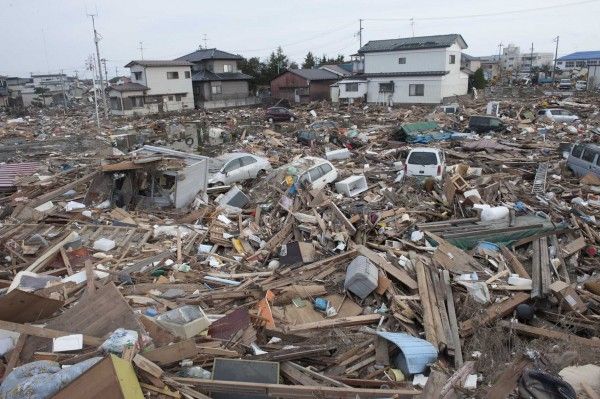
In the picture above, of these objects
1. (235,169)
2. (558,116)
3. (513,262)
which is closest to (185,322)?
(513,262)

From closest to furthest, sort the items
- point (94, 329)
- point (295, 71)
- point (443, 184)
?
1. point (94, 329)
2. point (443, 184)
3. point (295, 71)

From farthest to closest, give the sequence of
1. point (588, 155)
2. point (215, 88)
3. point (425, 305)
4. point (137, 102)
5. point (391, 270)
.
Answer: point (215, 88) < point (137, 102) < point (588, 155) < point (391, 270) < point (425, 305)

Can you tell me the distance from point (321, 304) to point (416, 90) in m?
35.8

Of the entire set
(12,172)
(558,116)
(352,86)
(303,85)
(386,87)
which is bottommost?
(12,172)

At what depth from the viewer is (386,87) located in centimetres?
4128

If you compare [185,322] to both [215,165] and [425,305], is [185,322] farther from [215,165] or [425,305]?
[215,165]

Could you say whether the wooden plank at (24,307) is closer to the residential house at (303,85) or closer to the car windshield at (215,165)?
the car windshield at (215,165)

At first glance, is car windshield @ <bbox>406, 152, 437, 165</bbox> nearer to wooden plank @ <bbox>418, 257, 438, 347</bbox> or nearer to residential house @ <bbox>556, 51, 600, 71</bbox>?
wooden plank @ <bbox>418, 257, 438, 347</bbox>

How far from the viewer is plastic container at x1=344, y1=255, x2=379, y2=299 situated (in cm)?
762

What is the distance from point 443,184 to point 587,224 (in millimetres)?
3913

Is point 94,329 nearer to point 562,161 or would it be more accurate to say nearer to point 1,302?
point 1,302

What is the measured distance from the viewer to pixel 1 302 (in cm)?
585

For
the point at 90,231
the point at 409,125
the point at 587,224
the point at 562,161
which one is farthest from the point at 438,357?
the point at 409,125

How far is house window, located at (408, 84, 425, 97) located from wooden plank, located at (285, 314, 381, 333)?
35.7 m
